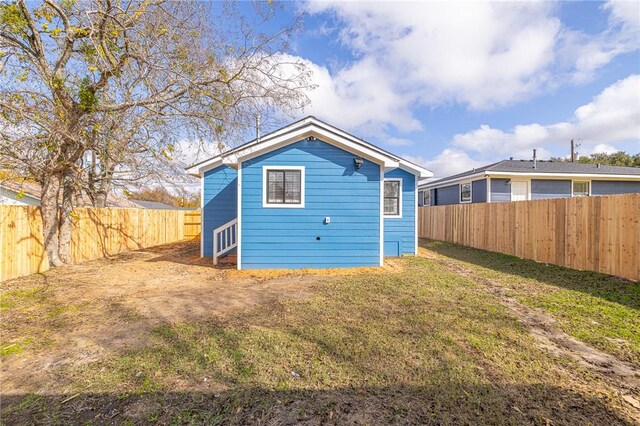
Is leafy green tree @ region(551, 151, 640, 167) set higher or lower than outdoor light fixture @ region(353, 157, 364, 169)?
higher

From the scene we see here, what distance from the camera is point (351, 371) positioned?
2758mm

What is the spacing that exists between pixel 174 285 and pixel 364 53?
10764mm

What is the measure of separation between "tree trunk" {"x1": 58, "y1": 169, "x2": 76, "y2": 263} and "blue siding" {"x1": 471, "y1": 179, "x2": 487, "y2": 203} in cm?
1723

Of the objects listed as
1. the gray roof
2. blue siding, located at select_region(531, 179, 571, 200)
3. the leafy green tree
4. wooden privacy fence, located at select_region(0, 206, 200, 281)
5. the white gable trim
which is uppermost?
the leafy green tree

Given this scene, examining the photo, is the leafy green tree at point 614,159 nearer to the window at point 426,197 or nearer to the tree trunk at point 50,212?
the window at point 426,197

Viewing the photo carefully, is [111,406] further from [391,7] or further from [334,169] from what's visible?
[391,7]

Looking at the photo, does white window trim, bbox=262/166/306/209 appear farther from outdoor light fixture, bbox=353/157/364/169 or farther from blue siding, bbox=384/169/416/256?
blue siding, bbox=384/169/416/256

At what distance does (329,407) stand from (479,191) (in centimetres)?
1541

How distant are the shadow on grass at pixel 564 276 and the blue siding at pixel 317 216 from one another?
3946 mm

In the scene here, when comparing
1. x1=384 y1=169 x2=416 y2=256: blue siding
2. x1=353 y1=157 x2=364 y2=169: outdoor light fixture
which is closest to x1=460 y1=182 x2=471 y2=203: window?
x1=384 y1=169 x2=416 y2=256: blue siding

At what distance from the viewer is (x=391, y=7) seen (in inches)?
320

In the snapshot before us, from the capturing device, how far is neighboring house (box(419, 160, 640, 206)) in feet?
46.0

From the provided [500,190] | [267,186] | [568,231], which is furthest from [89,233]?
[500,190]

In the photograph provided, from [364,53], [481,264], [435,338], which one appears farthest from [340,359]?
[364,53]
